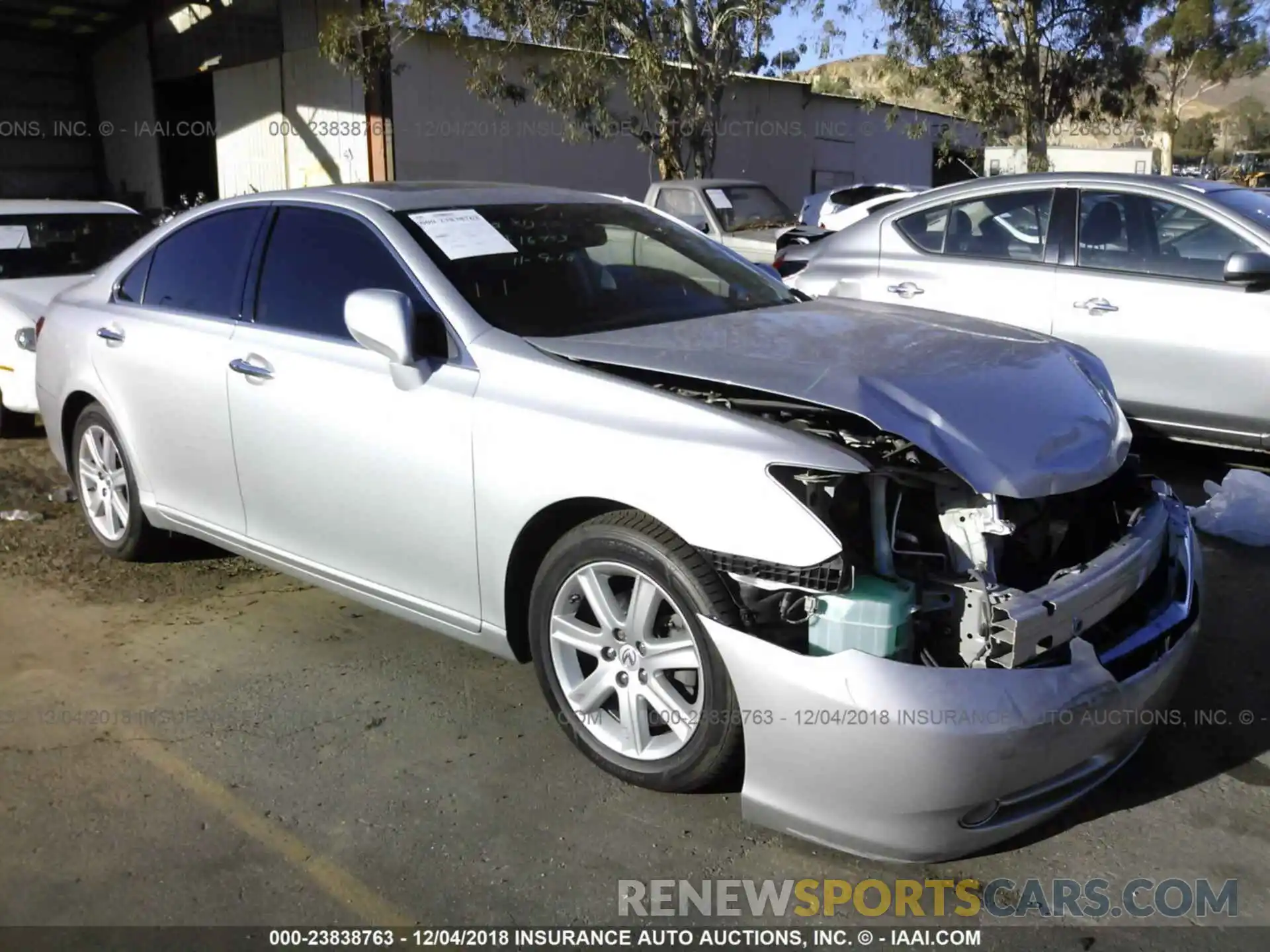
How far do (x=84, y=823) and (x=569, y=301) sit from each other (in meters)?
2.09

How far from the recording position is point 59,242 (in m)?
8.15

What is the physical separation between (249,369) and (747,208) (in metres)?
9.68

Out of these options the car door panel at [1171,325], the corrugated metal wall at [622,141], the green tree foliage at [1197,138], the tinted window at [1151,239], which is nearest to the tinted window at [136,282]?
the car door panel at [1171,325]

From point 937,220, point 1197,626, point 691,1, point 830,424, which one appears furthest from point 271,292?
point 691,1

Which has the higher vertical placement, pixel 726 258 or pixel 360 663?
pixel 726 258

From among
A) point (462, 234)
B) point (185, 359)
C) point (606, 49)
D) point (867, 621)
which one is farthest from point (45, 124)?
point (867, 621)

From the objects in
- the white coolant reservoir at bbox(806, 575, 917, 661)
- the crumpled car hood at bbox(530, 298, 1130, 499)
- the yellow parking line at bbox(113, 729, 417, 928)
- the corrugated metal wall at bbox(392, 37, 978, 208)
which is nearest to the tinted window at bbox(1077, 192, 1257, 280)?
the crumpled car hood at bbox(530, 298, 1130, 499)

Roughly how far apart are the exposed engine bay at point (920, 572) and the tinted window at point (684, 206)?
990 centimetres

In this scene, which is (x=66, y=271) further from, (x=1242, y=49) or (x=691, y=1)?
(x=1242, y=49)

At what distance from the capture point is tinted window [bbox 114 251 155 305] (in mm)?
4961

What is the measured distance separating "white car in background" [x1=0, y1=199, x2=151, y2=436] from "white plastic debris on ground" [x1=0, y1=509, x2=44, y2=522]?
1136 millimetres

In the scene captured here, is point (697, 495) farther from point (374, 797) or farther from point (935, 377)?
point (374, 797)

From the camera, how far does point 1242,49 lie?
4181cm

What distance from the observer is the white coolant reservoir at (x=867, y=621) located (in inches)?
109
